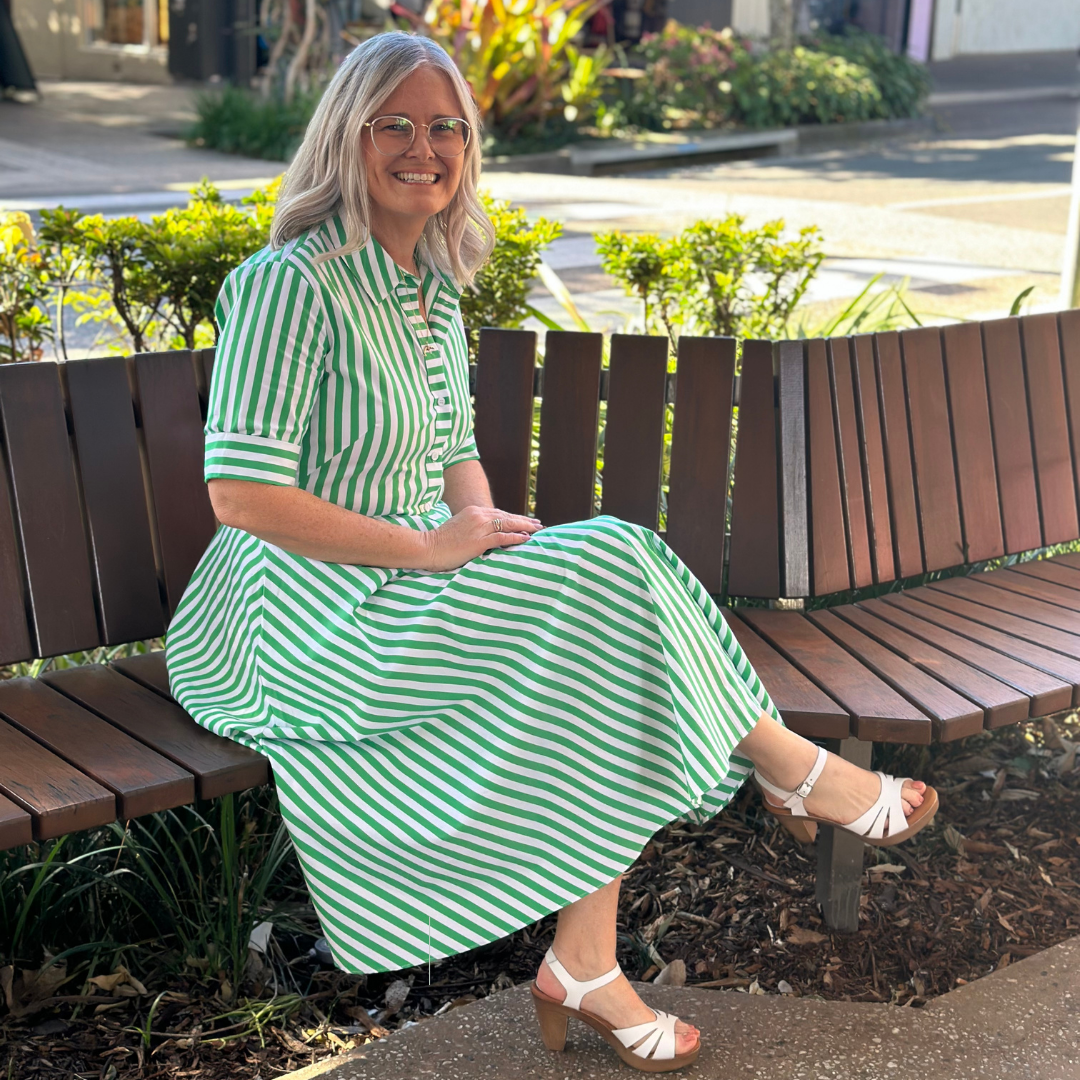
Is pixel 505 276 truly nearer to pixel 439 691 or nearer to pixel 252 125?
pixel 439 691

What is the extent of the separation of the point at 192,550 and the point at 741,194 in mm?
10640

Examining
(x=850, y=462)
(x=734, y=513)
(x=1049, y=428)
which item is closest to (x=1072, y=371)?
(x=1049, y=428)

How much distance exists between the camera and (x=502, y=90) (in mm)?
14891

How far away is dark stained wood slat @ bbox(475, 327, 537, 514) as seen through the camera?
10.6ft

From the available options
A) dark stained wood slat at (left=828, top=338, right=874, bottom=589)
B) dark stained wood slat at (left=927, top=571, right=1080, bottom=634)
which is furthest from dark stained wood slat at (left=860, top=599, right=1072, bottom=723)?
dark stained wood slat at (left=927, top=571, right=1080, bottom=634)

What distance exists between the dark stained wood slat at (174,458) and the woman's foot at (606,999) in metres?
1.17

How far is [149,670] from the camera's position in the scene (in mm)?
2799

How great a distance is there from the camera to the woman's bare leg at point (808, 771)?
8.06 ft

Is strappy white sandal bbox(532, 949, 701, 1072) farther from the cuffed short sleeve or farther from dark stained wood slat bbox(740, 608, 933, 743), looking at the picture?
the cuffed short sleeve

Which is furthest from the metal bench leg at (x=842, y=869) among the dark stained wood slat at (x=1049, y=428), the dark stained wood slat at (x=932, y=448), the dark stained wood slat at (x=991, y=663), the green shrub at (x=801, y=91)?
the green shrub at (x=801, y=91)

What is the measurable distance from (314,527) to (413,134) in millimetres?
718

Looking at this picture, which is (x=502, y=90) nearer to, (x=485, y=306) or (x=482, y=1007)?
(x=485, y=306)

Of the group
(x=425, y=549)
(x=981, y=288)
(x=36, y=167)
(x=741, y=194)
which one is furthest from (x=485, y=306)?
(x=36, y=167)

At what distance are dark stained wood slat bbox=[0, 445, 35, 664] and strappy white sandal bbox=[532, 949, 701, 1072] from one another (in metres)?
1.22
